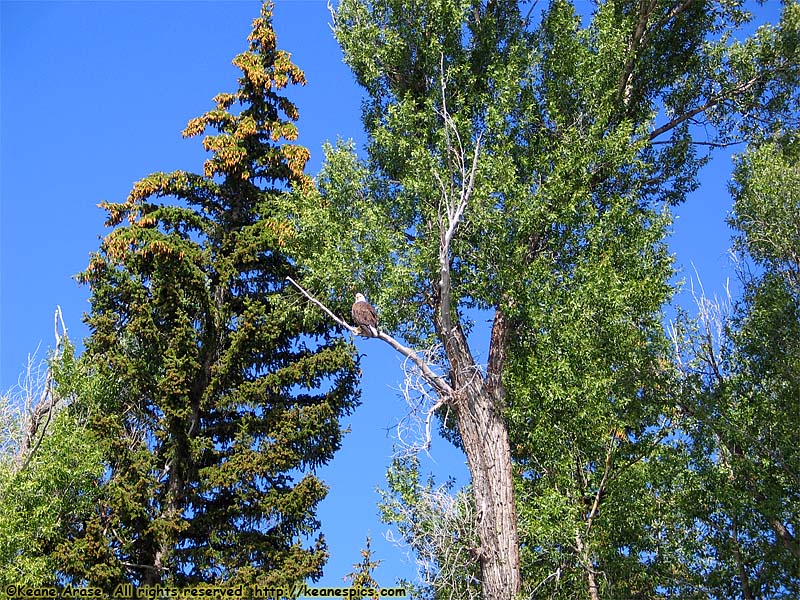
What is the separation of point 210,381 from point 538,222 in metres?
6.03

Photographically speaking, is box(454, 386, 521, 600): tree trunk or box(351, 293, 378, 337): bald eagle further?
box(351, 293, 378, 337): bald eagle

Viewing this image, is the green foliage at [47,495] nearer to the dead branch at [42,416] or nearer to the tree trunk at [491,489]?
the dead branch at [42,416]

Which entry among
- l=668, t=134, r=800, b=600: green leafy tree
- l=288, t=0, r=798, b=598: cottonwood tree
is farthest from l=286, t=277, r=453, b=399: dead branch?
l=668, t=134, r=800, b=600: green leafy tree

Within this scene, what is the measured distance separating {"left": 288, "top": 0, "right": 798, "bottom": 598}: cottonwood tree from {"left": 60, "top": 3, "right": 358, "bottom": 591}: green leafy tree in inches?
69.9

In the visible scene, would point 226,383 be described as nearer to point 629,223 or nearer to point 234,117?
point 234,117

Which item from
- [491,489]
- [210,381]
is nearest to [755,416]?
[491,489]

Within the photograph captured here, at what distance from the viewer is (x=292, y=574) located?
44.7ft

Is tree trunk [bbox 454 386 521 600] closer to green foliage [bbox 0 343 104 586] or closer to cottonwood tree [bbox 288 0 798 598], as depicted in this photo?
cottonwood tree [bbox 288 0 798 598]

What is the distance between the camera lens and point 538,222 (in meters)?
14.2

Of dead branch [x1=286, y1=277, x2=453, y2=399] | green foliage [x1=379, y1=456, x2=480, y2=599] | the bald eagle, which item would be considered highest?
the bald eagle

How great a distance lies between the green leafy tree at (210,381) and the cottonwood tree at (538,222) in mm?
1776

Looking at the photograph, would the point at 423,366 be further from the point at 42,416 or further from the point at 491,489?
the point at 42,416

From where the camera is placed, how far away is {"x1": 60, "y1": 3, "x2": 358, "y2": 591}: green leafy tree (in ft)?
46.0

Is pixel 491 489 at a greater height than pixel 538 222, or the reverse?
pixel 538 222
